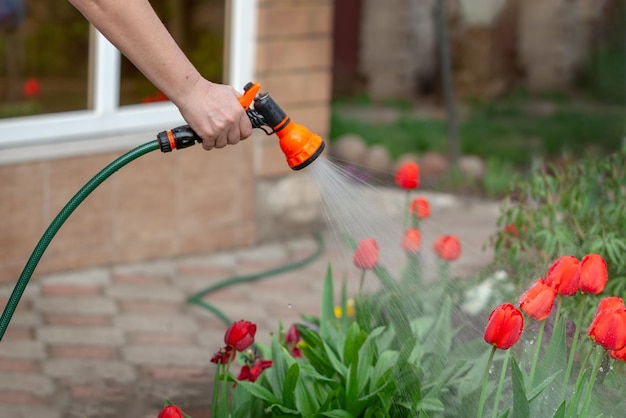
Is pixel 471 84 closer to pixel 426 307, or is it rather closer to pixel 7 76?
pixel 7 76

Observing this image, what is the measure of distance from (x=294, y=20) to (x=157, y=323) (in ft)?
6.00

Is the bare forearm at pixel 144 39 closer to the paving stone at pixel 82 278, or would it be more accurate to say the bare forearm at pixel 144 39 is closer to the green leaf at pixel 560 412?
the green leaf at pixel 560 412

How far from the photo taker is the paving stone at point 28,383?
3.67m

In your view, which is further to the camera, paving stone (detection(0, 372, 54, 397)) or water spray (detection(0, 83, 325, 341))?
paving stone (detection(0, 372, 54, 397))

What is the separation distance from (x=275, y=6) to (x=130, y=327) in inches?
72.8

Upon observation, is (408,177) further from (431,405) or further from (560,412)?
(560,412)

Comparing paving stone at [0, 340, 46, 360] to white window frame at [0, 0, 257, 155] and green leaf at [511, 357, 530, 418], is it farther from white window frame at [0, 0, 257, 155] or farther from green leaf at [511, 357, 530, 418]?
green leaf at [511, 357, 530, 418]

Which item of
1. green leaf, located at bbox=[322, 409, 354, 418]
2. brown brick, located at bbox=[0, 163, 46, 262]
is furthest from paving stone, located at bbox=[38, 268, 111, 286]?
green leaf, located at bbox=[322, 409, 354, 418]

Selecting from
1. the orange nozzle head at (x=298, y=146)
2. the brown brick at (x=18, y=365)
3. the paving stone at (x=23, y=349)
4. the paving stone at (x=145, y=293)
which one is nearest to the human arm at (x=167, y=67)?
the orange nozzle head at (x=298, y=146)

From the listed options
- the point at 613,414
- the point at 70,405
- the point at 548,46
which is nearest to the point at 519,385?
the point at 613,414

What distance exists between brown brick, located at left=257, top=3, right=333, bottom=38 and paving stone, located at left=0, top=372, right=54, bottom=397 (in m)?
2.22

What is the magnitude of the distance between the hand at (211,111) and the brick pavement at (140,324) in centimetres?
122

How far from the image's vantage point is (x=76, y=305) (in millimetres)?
4539

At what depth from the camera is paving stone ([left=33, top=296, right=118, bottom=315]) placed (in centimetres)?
447
